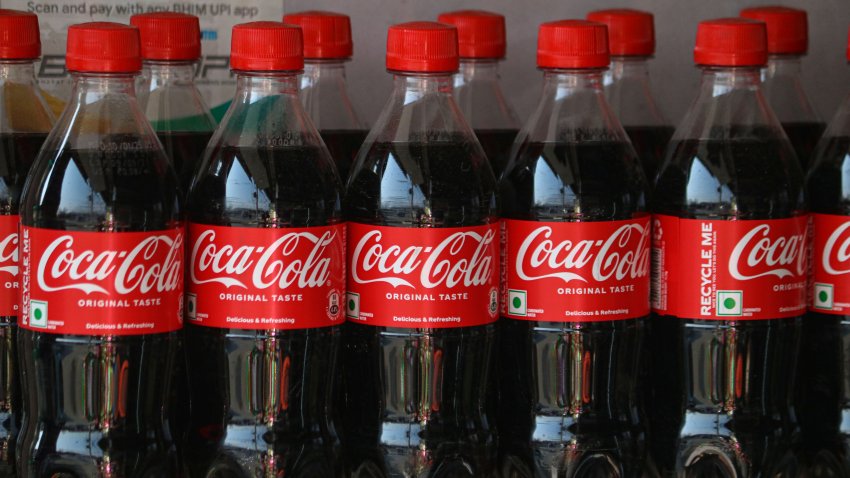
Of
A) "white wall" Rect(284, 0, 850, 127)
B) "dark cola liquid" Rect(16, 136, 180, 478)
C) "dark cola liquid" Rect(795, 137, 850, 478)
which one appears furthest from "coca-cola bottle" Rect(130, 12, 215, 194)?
"dark cola liquid" Rect(795, 137, 850, 478)

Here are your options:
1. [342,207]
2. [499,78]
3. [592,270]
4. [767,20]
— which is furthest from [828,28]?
[342,207]

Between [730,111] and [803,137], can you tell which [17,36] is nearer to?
[730,111]

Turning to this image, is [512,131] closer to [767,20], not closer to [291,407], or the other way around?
[767,20]

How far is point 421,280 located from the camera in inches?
69.7

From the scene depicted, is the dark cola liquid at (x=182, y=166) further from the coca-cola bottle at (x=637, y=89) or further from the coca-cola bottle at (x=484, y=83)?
the coca-cola bottle at (x=637, y=89)

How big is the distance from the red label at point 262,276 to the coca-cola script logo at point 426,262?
6cm

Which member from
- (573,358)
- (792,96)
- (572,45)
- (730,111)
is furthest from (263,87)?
(792,96)

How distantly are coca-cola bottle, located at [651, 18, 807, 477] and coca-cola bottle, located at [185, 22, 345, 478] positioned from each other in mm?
493

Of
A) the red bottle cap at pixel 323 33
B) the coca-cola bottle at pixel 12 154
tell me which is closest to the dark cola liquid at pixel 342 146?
the red bottle cap at pixel 323 33

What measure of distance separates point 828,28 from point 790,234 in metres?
0.85

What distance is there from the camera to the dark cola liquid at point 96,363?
168cm

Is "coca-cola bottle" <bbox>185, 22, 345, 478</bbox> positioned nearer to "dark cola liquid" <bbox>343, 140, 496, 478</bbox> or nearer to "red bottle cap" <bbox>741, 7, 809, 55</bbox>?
"dark cola liquid" <bbox>343, 140, 496, 478</bbox>

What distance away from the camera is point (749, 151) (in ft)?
6.38

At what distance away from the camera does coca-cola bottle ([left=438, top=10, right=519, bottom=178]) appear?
223 centimetres
